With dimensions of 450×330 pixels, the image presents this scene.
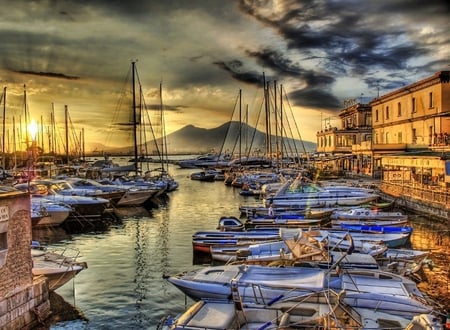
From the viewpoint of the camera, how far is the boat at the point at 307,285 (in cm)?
1412

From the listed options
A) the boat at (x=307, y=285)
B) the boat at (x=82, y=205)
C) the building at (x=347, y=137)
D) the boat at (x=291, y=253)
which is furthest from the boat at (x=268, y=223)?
the building at (x=347, y=137)

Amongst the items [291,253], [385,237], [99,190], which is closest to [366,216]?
[385,237]

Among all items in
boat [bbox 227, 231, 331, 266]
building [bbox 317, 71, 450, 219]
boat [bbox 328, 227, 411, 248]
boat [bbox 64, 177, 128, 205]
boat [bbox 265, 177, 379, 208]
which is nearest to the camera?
boat [bbox 227, 231, 331, 266]

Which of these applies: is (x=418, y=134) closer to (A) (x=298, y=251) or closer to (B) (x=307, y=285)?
(A) (x=298, y=251)

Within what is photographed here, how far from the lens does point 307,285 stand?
14.4 m

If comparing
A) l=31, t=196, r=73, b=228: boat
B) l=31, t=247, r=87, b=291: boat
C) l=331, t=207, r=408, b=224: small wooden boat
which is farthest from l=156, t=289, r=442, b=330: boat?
l=31, t=196, r=73, b=228: boat

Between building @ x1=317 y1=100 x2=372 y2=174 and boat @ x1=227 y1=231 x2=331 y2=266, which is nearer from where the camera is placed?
boat @ x1=227 y1=231 x2=331 y2=266

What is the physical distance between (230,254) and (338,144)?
208 feet

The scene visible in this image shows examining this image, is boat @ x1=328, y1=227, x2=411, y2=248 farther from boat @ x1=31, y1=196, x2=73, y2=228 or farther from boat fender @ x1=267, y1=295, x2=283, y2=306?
boat @ x1=31, y1=196, x2=73, y2=228

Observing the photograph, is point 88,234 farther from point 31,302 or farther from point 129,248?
point 31,302

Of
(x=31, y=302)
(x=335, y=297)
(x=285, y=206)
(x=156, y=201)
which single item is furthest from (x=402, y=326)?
(x=156, y=201)

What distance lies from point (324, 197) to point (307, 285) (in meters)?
30.6

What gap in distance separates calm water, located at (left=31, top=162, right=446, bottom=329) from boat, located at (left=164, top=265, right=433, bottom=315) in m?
2.35

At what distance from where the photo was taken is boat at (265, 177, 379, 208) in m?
42.8
